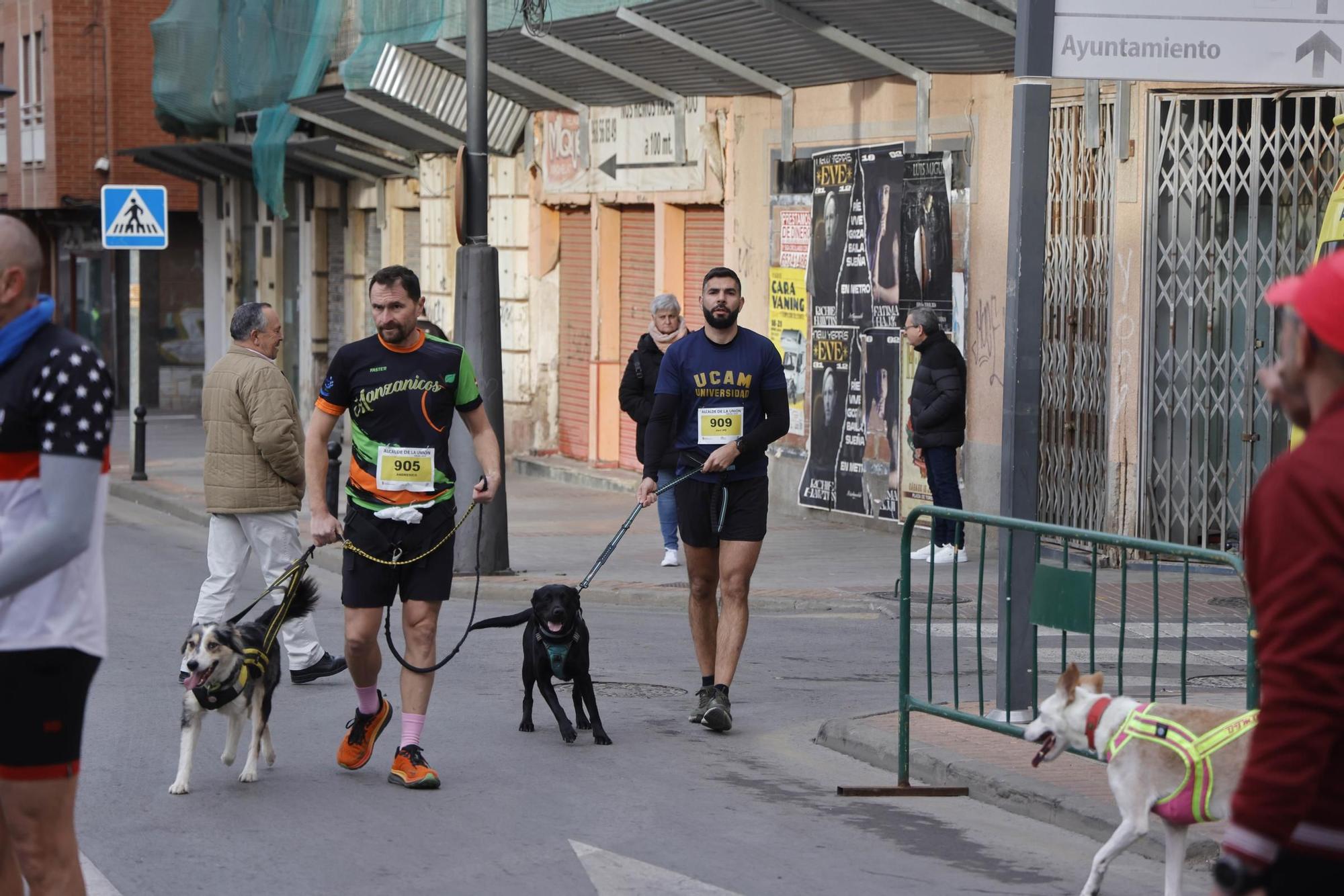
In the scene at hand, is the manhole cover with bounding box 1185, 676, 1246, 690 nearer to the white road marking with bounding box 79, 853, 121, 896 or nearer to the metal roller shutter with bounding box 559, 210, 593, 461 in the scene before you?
the white road marking with bounding box 79, 853, 121, 896

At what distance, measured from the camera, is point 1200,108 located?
1347cm

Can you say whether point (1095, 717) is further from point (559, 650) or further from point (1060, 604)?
point (559, 650)

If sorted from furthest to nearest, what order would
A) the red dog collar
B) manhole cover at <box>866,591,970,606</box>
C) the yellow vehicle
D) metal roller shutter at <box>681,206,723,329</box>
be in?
metal roller shutter at <box>681,206,723,329</box>
the yellow vehicle
manhole cover at <box>866,591,970,606</box>
the red dog collar

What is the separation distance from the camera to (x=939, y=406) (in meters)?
14.0

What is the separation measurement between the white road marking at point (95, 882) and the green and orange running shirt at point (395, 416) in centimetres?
174

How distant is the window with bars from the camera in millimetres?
38969

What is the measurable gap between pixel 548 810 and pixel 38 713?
3.10 meters

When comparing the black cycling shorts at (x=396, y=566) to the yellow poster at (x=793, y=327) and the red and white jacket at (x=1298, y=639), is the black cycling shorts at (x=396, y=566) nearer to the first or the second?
the red and white jacket at (x=1298, y=639)

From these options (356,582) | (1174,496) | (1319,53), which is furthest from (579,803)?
(1174,496)

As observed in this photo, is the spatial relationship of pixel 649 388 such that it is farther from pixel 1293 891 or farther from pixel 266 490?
pixel 1293 891

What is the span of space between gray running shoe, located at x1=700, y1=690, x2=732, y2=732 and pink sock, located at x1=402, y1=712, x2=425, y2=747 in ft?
5.13

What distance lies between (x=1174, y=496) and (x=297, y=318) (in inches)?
734

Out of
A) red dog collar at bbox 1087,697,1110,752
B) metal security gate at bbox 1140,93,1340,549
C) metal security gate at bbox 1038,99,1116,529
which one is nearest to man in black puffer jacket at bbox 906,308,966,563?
metal security gate at bbox 1038,99,1116,529

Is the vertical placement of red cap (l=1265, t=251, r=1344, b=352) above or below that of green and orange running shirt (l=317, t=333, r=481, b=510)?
above
